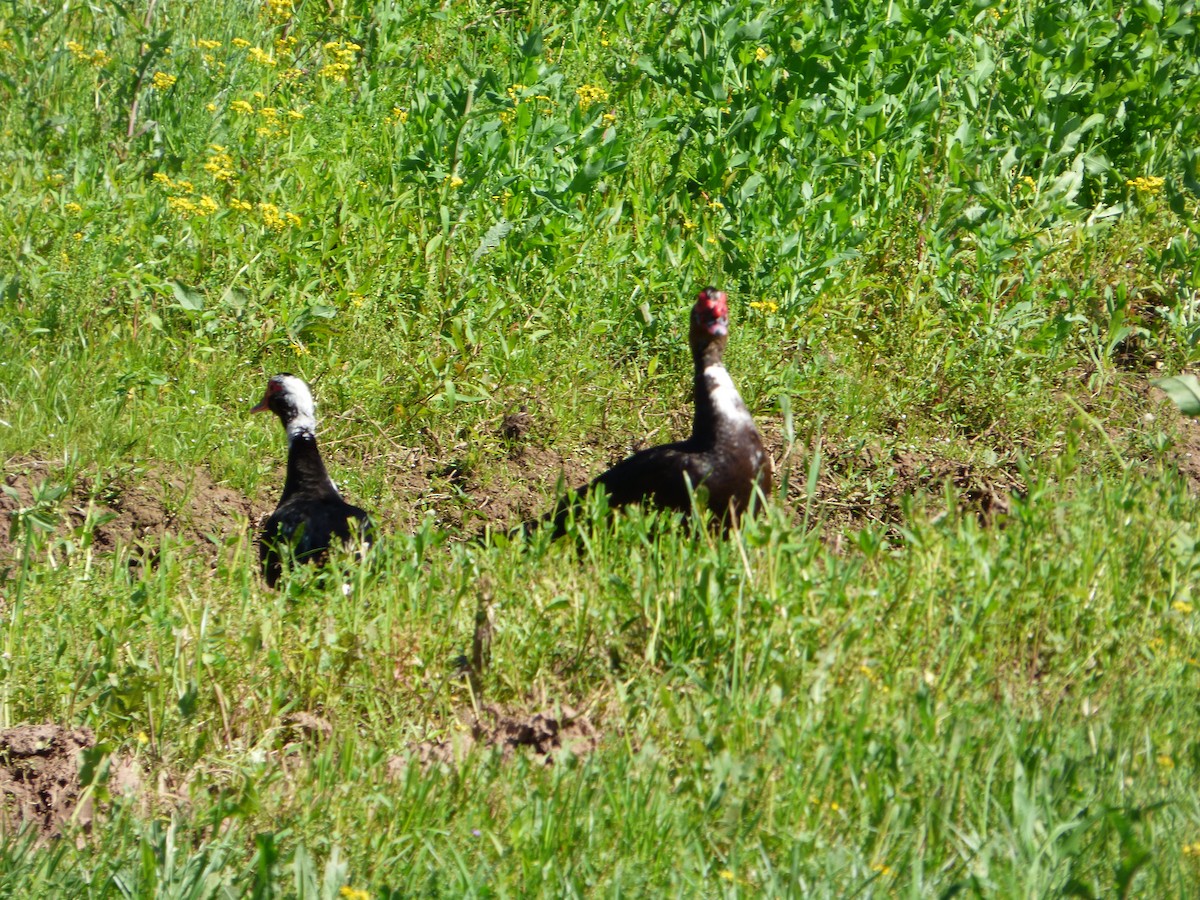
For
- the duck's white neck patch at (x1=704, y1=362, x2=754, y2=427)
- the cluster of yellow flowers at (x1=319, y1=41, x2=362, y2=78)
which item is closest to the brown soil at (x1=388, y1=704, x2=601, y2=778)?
the duck's white neck patch at (x1=704, y1=362, x2=754, y2=427)

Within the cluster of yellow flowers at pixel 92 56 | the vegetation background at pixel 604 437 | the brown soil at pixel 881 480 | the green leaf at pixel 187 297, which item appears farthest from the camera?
the cluster of yellow flowers at pixel 92 56

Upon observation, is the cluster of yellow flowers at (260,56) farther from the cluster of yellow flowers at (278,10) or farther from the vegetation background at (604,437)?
the cluster of yellow flowers at (278,10)

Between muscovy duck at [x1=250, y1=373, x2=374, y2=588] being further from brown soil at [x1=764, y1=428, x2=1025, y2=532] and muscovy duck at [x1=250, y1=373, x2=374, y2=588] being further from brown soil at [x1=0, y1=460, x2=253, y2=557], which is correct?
brown soil at [x1=764, y1=428, x2=1025, y2=532]

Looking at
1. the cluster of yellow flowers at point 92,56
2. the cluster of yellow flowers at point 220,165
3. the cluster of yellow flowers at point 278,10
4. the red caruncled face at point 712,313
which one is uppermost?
the cluster of yellow flowers at point 278,10

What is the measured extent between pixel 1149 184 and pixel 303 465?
4.08 metres

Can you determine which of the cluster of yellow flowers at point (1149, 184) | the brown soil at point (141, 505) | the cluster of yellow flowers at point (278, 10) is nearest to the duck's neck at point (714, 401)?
the brown soil at point (141, 505)

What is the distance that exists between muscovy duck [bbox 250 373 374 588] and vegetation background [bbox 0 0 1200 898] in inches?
6.8

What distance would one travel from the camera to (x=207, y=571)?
4789 millimetres

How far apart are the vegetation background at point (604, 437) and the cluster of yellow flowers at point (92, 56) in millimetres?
128

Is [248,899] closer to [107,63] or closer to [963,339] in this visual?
[963,339]

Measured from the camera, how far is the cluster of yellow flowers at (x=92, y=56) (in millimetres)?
7441

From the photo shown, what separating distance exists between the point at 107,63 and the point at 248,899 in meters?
5.80

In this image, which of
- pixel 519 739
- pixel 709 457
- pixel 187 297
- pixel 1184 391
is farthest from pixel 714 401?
pixel 187 297

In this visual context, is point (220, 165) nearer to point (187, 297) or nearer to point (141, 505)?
point (187, 297)
